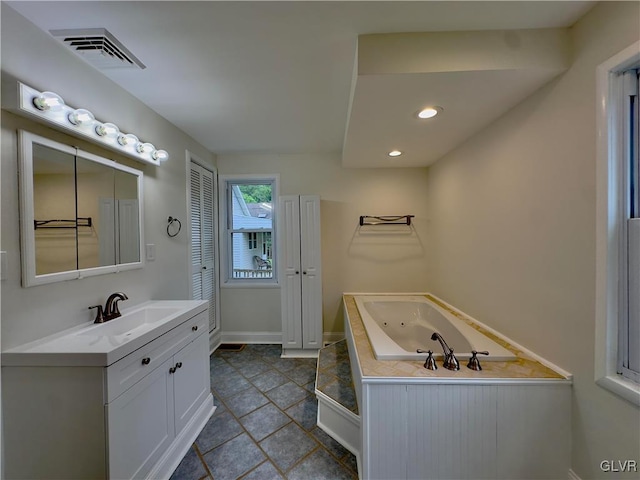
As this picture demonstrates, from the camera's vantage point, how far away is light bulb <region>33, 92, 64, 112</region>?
1145mm

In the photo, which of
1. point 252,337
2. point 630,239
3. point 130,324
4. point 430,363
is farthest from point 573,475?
point 252,337

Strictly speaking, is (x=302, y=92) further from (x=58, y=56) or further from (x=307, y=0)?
(x=58, y=56)

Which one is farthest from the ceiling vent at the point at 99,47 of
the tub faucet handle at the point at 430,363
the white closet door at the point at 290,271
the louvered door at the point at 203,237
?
the tub faucet handle at the point at 430,363

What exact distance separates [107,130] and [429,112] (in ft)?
6.66

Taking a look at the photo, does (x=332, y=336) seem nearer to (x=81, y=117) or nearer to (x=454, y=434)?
(x=454, y=434)

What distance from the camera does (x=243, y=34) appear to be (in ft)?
4.23

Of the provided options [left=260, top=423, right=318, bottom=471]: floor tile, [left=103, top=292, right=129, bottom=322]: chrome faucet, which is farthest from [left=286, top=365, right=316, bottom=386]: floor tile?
[left=103, top=292, right=129, bottom=322]: chrome faucet

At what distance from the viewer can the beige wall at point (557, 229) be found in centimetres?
108

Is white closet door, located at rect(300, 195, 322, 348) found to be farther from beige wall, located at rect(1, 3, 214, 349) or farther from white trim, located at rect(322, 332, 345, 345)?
beige wall, located at rect(1, 3, 214, 349)

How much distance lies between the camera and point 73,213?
1.39 metres

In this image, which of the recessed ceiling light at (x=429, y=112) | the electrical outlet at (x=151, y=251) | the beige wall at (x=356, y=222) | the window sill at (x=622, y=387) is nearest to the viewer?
the window sill at (x=622, y=387)

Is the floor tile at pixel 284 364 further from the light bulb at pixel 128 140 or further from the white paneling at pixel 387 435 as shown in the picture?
the light bulb at pixel 128 140

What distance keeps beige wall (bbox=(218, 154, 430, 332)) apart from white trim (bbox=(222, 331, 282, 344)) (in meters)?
0.66

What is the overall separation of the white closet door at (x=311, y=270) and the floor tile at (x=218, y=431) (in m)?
1.13
